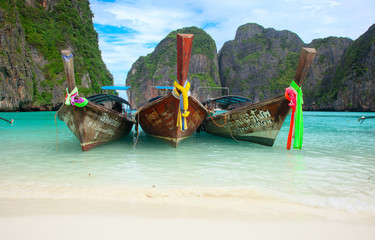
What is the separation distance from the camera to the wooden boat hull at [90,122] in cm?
641

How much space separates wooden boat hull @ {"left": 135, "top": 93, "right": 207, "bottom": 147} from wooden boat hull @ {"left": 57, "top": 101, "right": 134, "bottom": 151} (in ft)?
3.63

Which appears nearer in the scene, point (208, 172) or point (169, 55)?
point (208, 172)

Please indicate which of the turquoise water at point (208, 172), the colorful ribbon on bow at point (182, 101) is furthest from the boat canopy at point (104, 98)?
the colorful ribbon on bow at point (182, 101)

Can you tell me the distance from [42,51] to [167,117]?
46361 mm

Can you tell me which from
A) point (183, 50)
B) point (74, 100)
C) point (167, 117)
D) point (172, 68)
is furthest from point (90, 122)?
point (172, 68)

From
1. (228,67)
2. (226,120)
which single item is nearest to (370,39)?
(228,67)

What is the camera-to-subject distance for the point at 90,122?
6676 mm

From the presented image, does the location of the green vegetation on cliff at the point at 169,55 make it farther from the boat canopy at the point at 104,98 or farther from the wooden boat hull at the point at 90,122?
the wooden boat hull at the point at 90,122

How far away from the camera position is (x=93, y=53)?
59094 mm

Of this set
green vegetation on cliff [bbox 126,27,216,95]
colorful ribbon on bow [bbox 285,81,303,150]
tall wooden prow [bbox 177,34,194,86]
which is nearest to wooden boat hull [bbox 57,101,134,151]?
tall wooden prow [bbox 177,34,194,86]

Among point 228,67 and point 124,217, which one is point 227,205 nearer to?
point 124,217

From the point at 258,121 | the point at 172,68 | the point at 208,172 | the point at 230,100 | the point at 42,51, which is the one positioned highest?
the point at 172,68

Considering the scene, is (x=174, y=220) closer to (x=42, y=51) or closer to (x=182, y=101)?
(x=182, y=101)

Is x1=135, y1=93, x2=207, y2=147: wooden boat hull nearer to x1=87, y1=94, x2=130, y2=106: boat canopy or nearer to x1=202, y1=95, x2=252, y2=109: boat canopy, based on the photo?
x1=87, y1=94, x2=130, y2=106: boat canopy
